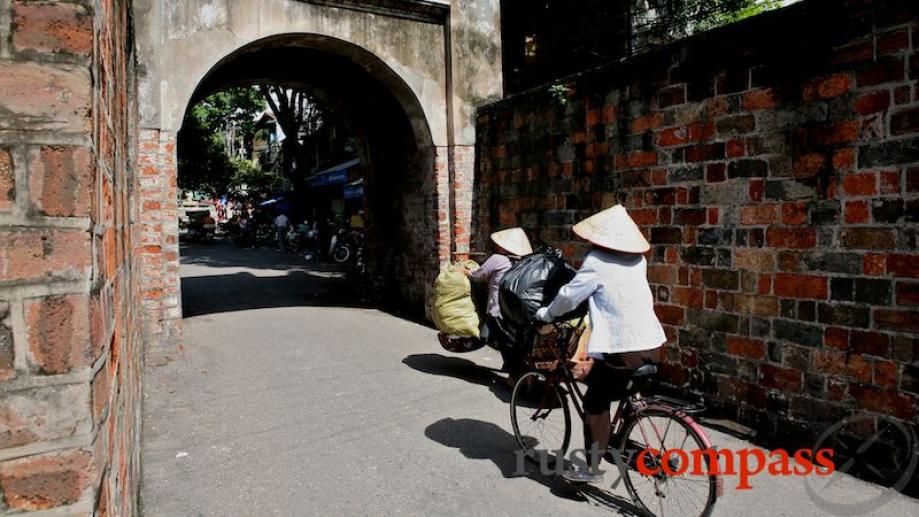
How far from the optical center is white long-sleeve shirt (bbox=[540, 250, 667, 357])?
3.58 metres

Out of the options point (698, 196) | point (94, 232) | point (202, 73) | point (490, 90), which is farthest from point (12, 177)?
point (490, 90)

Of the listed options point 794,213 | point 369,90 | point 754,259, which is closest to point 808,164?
point 794,213

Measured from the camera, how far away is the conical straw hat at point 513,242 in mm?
6098

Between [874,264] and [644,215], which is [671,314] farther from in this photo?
[874,264]

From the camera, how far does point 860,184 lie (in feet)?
14.1

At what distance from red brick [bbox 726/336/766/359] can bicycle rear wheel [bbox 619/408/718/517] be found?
5.88 feet

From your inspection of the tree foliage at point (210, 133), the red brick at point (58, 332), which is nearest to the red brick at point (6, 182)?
the red brick at point (58, 332)

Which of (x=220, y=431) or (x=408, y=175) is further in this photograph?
(x=408, y=175)

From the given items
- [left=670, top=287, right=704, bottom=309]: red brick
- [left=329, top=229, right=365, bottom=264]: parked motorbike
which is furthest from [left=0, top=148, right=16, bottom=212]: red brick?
[left=329, top=229, right=365, bottom=264]: parked motorbike

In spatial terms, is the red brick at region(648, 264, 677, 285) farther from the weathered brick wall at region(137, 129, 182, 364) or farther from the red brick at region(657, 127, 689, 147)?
the weathered brick wall at region(137, 129, 182, 364)

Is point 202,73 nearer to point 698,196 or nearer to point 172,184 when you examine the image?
point 172,184

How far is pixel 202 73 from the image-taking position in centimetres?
781

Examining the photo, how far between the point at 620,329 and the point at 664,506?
3.43 ft

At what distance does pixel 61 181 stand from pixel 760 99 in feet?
16.4
